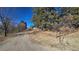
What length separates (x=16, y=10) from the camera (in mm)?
2113

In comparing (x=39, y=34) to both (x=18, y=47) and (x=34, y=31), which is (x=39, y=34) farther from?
(x=18, y=47)

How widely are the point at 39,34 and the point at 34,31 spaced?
0.07m

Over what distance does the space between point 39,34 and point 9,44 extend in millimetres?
398

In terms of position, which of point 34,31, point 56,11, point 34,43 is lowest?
point 34,43

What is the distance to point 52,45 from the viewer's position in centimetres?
210

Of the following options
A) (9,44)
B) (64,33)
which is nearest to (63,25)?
(64,33)

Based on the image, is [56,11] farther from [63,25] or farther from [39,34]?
[39,34]

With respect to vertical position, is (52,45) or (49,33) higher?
(49,33)
